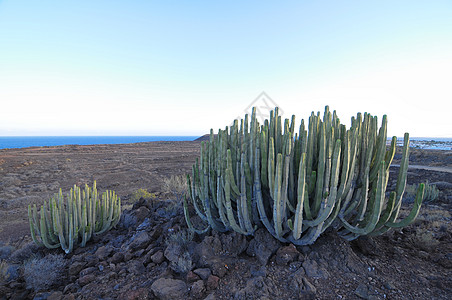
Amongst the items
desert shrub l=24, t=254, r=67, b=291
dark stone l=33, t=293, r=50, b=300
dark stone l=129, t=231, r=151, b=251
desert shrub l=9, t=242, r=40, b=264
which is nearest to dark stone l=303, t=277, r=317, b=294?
dark stone l=129, t=231, r=151, b=251

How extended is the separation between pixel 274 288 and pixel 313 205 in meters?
1.13

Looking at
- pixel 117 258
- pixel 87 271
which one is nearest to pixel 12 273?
pixel 87 271

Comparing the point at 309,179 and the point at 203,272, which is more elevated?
the point at 309,179

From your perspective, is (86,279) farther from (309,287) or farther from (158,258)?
(309,287)

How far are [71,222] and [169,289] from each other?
9.31 ft

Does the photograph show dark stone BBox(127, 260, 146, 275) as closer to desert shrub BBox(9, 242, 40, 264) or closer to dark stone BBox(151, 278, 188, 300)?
dark stone BBox(151, 278, 188, 300)

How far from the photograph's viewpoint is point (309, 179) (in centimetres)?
314

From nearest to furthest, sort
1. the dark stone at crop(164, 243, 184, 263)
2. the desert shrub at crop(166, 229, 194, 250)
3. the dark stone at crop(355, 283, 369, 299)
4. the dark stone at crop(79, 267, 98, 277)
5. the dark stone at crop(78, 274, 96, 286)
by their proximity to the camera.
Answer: the dark stone at crop(355, 283, 369, 299) → the dark stone at crop(78, 274, 96, 286) → the dark stone at crop(164, 243, 184, 263) → the dark stone at crop(79, 267, 98, 277) → the desert shrub at crop(166, 229, 194, 250)

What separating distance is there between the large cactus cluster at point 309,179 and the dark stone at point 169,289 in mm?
982

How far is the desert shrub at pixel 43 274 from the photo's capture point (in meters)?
3.29

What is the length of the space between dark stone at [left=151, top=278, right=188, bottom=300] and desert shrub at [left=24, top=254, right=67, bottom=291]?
1.82 metres

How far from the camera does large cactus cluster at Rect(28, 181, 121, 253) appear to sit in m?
4.46

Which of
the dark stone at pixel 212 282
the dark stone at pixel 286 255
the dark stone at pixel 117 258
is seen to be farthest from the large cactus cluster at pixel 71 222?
the dark stone at pixel 286 255

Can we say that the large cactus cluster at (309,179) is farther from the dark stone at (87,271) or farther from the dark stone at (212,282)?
the dark stone at (87,271)
